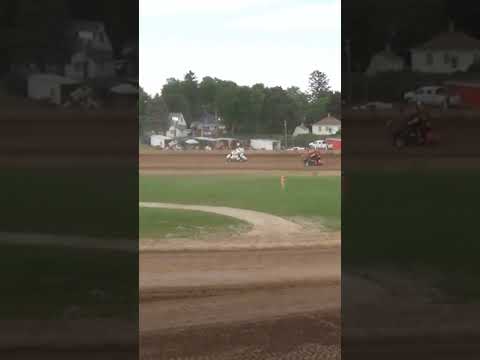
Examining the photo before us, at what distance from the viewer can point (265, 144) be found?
25406 mm

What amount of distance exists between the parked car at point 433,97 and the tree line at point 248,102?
2085 centimetres

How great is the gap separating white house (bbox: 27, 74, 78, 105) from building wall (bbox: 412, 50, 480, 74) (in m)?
1.80

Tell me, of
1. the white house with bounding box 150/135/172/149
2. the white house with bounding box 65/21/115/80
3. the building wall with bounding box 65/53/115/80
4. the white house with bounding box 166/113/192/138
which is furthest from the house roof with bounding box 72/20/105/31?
the white house with bounding box 166/113/192/138

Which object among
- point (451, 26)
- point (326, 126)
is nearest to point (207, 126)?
point (326, 126)

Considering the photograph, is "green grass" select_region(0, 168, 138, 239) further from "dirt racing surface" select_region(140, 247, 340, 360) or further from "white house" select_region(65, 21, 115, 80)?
"dirt racing surface" select_region(140, 247, 340, 360)

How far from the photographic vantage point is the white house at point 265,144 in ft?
83.4

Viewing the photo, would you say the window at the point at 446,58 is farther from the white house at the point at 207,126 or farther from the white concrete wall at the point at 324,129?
the white house at the point at 207,126

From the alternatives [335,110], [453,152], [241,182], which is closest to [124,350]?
[453,152]

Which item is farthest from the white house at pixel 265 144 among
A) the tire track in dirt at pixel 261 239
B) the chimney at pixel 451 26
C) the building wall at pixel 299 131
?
the chimney at pixel 451 26

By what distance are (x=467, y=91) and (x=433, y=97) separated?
0.18 metres

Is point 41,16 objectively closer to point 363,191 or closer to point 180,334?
point 363,191

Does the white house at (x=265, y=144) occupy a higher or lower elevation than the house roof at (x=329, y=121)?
lower

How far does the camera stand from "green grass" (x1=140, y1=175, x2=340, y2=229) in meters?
18.9

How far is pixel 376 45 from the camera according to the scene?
3570 millimetres
